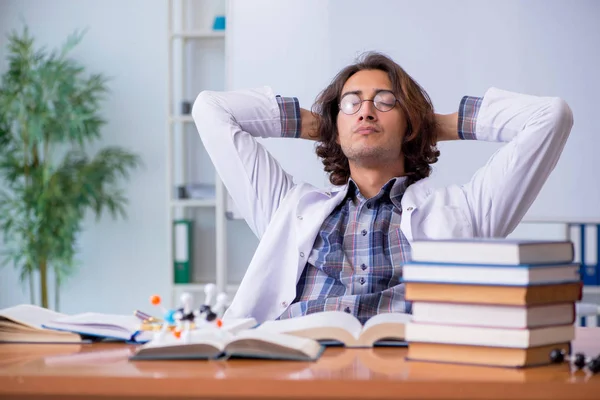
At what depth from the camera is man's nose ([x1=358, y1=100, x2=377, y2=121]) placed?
6.49ft

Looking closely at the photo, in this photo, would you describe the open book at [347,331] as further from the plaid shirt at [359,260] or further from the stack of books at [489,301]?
the plaid shirt at [359,260]

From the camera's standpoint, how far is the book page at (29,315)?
134cm

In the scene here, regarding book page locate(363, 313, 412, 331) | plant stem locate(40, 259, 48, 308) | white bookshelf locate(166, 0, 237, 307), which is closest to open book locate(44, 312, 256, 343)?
book page locate(363, 313, 412, 331)

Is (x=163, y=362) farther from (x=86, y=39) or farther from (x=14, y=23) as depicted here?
(x=14, y=23)

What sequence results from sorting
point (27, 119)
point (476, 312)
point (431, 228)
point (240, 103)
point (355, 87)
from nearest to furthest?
point (476, 312)
point (431, 228)
point (355, 87)
point (240, 103)
point (27, 119)

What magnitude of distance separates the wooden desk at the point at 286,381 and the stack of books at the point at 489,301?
0.03 metres

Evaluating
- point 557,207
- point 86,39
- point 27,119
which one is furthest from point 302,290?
point 86,39

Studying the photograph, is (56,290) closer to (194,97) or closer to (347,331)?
(194,97)

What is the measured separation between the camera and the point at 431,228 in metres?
1.86

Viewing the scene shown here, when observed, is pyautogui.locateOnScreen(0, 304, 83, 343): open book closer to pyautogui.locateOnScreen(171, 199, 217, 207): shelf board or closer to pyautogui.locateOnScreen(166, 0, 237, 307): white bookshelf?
pyautogui.locateOnScreen(171, 199, 217, 207): shelf board

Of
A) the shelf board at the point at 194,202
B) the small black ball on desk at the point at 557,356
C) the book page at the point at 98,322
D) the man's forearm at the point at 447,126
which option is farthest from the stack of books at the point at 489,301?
the shelf board at the point at 194,202

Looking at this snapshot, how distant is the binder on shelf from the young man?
1863 mm

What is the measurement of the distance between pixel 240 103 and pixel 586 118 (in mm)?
2034

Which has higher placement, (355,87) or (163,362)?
(355,87)
